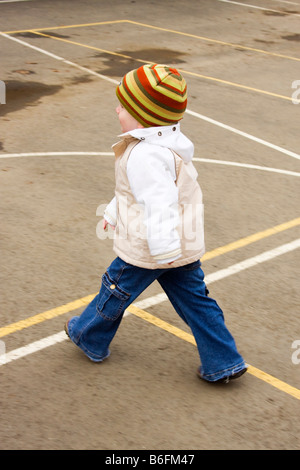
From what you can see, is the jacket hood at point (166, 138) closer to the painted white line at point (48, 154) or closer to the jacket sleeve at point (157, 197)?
the jacket sleeve at point (157, 197)

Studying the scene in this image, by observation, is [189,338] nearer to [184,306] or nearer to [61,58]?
[184,306]

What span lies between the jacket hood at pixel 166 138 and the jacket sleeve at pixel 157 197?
0.17 feet

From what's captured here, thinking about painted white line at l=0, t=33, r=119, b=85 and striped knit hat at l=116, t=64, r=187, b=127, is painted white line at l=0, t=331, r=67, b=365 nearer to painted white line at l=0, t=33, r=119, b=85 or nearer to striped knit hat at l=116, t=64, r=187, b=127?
striped knit hat at l=116, t=64, r=187, b=127

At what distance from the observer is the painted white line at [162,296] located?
15.0ft

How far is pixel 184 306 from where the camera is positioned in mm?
4184

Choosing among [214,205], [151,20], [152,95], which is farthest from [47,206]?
[151,20]

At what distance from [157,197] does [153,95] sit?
0.57 metres

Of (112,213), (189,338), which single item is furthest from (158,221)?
(189,338)

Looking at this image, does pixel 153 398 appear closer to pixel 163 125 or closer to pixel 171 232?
pixel 171 232

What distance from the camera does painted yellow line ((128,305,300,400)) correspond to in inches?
172

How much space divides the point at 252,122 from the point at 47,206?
4040 millimetres

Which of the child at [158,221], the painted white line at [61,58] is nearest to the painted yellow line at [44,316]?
the child at [158,221]

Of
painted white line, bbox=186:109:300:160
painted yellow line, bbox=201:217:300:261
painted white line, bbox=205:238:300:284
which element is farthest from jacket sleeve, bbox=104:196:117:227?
painted white line, bbox=186:109:300:160

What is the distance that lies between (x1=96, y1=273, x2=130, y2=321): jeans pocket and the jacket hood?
88 centimetres
